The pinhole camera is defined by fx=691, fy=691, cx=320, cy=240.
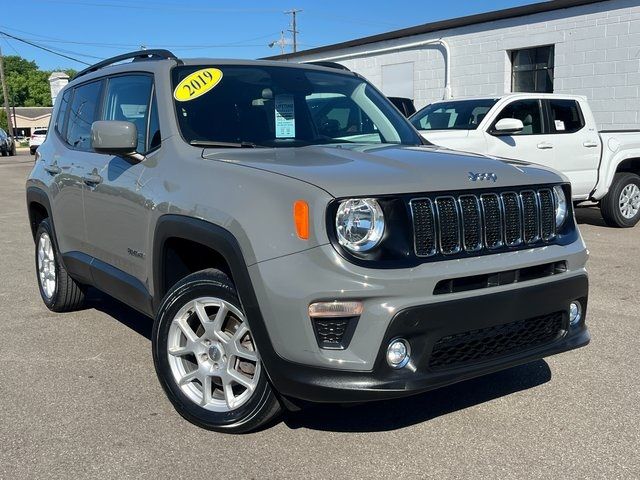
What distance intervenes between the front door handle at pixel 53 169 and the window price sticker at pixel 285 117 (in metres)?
1.88

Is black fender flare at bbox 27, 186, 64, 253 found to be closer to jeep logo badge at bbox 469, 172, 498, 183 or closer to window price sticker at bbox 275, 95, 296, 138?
window price sticker at bbox 275, 95, 296, 138

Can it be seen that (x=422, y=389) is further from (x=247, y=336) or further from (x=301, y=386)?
(x=247, y=336)

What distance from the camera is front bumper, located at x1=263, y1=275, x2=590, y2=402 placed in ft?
9.45

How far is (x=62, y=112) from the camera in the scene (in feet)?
18.4

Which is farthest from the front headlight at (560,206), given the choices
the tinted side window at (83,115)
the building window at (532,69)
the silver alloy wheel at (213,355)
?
the building window at (532,69)

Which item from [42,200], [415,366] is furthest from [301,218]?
[42,200]

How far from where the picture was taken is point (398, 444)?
333cm

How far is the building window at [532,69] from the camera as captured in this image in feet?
52.0

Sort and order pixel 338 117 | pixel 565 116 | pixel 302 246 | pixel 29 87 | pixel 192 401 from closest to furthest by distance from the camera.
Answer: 1. pixel 302 246
2. pixel 192 401
3. pixel 338 117
4. pixel 565 116
5. pixel 29 87

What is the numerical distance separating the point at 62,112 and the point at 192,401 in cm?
313

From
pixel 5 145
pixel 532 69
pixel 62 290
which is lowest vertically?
pixel 62 290

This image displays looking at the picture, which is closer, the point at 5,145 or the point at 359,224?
the point at 359,224

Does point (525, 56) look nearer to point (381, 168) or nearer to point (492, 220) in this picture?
point (492, 220)

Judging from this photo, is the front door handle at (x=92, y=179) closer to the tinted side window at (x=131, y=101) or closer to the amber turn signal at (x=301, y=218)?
the tinted side window at (x=131, y=101)
